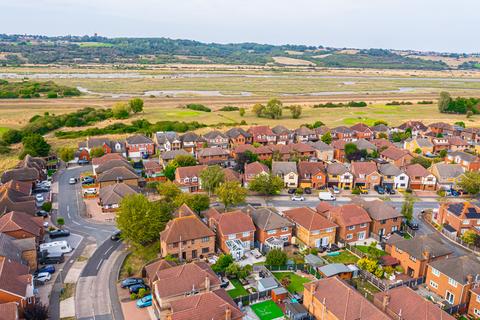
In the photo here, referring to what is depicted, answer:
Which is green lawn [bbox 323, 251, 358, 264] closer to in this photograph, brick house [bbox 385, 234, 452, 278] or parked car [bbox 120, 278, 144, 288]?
brick house [bbox 385, 234, 452, 278]

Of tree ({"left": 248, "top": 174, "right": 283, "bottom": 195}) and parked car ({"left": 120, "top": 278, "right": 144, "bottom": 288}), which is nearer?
parked car ({"left": 120, "top": 278, "right": 144, "bottom": 288})

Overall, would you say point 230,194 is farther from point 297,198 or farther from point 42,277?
point 42,277

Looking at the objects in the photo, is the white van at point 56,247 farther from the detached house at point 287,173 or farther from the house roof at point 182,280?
the detached house at point 287,173

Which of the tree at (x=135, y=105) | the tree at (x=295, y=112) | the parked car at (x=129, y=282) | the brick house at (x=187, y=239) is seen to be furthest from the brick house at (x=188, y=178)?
the tree at (x=295, y=112)

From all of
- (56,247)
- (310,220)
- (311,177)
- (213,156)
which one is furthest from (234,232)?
(213,156)

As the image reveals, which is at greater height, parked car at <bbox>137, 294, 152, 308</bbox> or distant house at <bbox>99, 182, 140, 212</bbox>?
distant house at <bbox>99, 182, 140, 212</bbox>

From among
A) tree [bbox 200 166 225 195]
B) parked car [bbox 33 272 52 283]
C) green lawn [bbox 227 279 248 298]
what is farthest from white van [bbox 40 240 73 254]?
tree [bbox 200 166 225 195]
